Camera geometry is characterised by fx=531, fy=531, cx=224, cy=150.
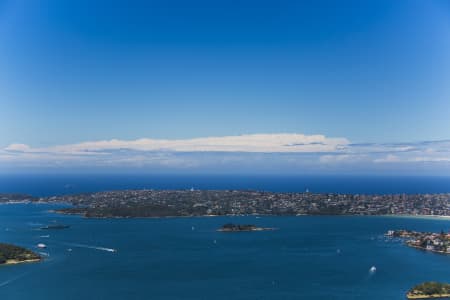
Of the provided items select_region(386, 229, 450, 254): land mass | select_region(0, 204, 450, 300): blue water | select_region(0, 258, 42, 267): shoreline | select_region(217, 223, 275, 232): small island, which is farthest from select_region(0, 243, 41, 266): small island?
select_region(386, 229, 450, 254): land mass

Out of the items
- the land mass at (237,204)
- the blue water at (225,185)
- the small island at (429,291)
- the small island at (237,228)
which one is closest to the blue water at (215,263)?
the small island at (429,291)

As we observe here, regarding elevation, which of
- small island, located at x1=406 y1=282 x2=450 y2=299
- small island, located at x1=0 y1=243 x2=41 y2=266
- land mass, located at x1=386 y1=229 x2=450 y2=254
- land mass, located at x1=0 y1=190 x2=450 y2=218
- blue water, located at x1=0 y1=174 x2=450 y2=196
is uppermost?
blue water, located at x1=0 y1=174 x2=450 y2=196

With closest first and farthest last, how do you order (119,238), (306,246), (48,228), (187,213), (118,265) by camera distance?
1. (118,265)
2. (306,246)
3. (119,238)
4. (48,228)
5. (187,213)

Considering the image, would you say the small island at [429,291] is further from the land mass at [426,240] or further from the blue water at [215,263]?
the land mass at [426,240]

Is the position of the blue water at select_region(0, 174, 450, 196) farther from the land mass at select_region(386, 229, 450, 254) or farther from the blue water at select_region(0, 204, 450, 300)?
the blue water at select_region(0, 204, 450, 300)

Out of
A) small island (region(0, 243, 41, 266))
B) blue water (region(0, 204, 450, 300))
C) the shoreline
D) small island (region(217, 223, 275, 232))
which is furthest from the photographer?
small island (region(217, 223, 275, 232))

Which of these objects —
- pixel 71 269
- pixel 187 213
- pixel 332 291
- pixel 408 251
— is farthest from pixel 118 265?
pixel 187 213

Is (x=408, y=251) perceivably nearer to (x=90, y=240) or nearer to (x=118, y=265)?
(x=118, y=265)

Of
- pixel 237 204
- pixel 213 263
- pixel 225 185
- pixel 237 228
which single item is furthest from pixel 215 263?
pixel 225 185
